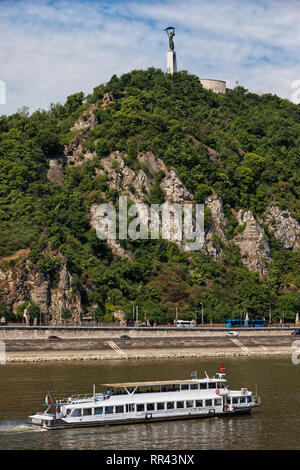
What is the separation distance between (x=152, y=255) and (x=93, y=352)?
1882 inches

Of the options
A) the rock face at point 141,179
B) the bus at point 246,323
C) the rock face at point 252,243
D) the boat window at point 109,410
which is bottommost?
the boat window at point 109,410

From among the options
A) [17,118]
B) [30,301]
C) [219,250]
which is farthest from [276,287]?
[17,118]

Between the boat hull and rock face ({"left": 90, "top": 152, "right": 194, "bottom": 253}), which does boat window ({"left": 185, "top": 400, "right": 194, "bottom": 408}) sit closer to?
the boat hull

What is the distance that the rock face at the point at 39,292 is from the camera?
132 metres

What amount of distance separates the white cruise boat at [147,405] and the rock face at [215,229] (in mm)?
100418

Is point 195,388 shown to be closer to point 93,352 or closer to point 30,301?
point 93,352

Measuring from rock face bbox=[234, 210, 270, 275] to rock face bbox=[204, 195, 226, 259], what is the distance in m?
4.66

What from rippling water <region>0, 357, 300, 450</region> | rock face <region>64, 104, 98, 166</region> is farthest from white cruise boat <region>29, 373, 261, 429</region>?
rock face <region>64, 104, 98, 166</region>

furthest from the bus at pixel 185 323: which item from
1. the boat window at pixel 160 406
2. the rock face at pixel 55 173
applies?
the boat window at pixel 160 406

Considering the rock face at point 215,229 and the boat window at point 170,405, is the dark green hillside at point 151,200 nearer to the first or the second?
the rock face at point 215,229

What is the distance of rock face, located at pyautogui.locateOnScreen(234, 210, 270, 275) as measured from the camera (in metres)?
169

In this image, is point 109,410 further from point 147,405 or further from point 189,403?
point 189,403

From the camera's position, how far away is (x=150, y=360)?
113000 millimetres
